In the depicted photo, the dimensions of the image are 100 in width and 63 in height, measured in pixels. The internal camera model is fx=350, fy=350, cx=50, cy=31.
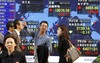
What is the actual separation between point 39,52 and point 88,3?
87.9 inches

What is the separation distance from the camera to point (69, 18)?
8.32 metres

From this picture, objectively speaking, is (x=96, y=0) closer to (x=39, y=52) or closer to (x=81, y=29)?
(x=81, y=29)

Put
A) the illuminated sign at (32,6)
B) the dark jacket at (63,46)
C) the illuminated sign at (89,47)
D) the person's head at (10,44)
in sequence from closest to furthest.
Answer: the person's head at (10,44) → the dark jacket at (63,46) → the illuminated sign at (89,47) → the illuminated sign at (32,6)

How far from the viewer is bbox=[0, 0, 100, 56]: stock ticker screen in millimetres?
8297

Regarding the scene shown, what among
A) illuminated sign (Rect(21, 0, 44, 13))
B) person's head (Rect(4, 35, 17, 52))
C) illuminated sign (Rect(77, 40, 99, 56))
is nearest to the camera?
person's head (Rect(4, 35, 17, 52))

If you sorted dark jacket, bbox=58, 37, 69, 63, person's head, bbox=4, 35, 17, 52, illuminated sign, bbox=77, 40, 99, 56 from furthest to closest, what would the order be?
illuminated sign, bbox=77, 40, 99, 56 → dark jacket, bbox=58, 37, 69, 63 → person's head, bbox=4, 35, 17, 52

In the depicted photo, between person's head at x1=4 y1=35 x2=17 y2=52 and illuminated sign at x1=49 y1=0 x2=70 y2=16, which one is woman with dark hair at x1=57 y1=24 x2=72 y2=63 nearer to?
illuminated sign at x1=49 y1=0 x2=70 y2=16

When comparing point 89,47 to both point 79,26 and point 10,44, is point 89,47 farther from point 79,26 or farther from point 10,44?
point 10,44

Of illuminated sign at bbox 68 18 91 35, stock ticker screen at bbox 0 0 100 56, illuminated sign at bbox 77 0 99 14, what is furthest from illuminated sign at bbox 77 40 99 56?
illuminated sign at bbox 77 0 99 14

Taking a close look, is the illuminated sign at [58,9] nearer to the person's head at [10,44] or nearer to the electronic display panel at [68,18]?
the electronic display panel at [68,18]

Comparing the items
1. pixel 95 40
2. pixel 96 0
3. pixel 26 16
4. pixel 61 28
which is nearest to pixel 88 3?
pixel 96 0

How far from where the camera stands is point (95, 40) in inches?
327

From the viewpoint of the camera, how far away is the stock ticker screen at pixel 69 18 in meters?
8.30

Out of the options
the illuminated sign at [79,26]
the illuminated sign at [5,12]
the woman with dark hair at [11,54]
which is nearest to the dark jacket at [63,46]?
the illuminated sign at [79,26]
